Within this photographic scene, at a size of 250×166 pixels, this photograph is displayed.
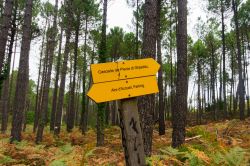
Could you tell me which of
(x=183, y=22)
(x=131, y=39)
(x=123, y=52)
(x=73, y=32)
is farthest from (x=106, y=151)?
(x=123, y=52)

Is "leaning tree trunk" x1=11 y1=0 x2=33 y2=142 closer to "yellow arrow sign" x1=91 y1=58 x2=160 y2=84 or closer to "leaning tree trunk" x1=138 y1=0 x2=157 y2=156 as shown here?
"leaning tree trunk" x1=138 y1=0 x2=157 y2=156

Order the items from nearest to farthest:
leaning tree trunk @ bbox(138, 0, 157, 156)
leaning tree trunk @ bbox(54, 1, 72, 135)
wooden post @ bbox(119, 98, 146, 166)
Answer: wooden post @ bbox(119, 98, 146, 166), leaning tree trunk @ bbox(138, 0, 157, 156), leaning tree trunk @ bbox(54, 1, 72, 135)

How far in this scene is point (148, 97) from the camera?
633 cm

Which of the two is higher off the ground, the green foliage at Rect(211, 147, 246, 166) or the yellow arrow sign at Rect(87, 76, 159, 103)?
the yellow arrow sign at Rect(87, 76, 159, 103)

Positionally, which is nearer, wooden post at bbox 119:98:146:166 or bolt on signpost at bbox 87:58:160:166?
bolt on signpost at bbox 87:58:160:166

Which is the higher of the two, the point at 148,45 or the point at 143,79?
the point at 148,45

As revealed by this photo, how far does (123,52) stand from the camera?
29.3 metres

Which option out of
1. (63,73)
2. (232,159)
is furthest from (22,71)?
(232,159)

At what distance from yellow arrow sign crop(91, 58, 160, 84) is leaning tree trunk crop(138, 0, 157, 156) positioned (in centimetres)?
296

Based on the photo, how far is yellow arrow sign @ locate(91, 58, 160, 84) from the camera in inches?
126

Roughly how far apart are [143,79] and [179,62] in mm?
5773

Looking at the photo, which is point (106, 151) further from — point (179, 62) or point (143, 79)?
point (143, 79)

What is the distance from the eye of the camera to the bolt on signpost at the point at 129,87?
3.22 meters

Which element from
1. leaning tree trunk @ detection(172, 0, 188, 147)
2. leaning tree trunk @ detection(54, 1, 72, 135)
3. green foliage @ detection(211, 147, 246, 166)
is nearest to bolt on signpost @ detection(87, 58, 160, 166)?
green foliage @ detection(211, 147, 246, 166)
